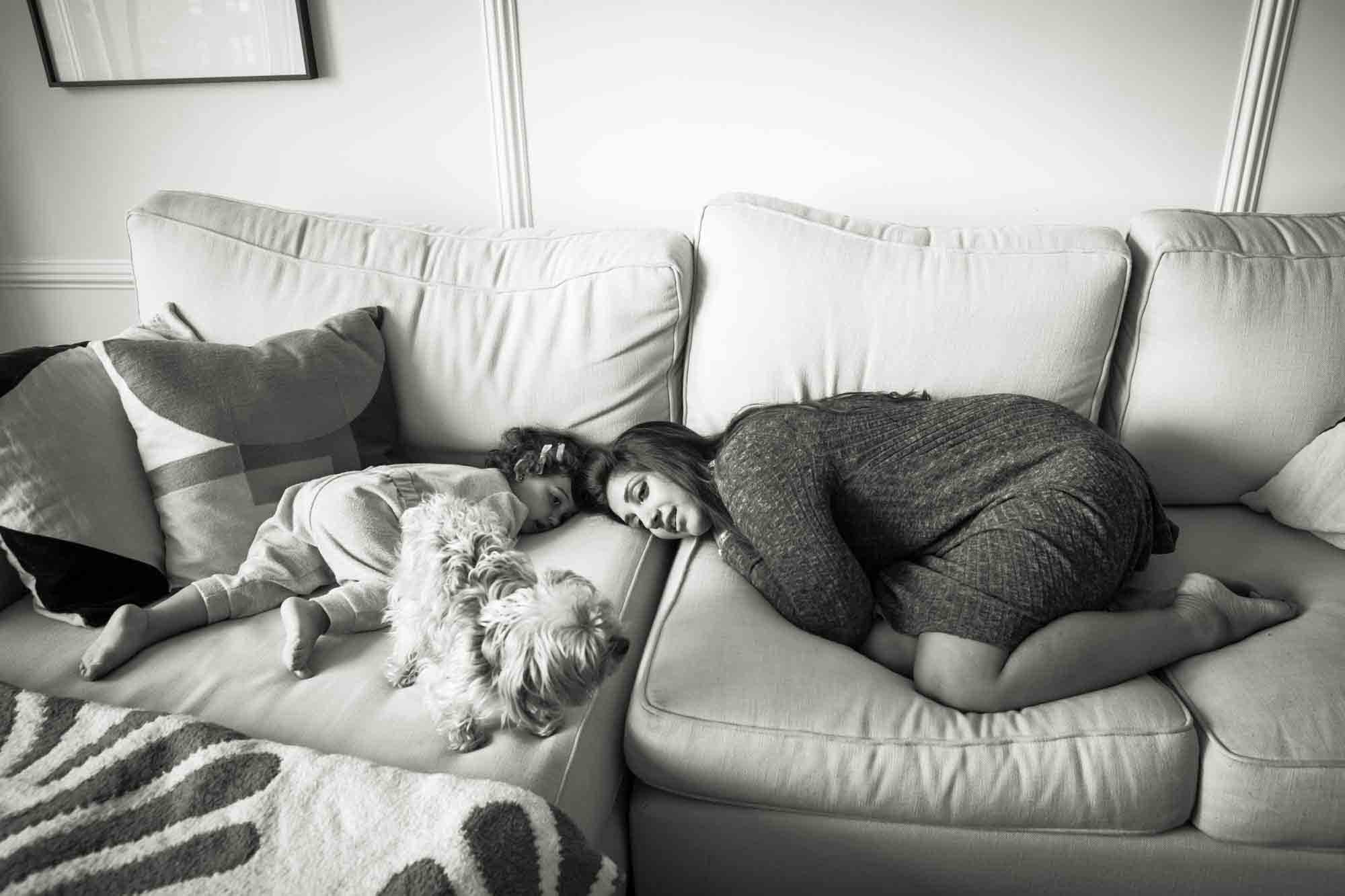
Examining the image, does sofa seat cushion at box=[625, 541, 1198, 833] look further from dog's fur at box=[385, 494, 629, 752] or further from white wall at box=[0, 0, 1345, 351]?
white wall at box=[0, 0, 1345, 351]

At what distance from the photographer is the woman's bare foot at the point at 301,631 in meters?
1.14

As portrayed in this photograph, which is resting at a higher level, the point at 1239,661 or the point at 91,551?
the point at 91,551

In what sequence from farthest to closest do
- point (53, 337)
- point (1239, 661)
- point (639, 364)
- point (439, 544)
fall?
point (53, 337) → point (639, 364) → point (1239, 661) → point (439, 544)

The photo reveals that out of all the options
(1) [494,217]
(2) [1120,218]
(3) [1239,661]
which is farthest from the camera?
(1) [494,217]

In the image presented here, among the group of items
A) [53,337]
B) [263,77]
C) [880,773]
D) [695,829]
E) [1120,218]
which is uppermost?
[263,77]

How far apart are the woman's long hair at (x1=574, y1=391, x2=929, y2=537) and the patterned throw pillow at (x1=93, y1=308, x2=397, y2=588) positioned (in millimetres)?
460

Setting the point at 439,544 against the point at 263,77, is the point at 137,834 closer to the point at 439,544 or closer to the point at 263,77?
the point at 439,544

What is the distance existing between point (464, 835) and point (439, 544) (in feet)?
1.15

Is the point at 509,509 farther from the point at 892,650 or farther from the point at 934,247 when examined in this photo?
the point at 934,247

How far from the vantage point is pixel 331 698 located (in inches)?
42.9

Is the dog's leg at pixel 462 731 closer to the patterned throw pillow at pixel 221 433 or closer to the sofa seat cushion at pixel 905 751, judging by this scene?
the sofa seat cushion at pixel 905 751

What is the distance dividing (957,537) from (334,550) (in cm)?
102

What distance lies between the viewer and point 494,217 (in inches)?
81.8

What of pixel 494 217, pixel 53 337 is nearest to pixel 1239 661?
pixel 494 217
